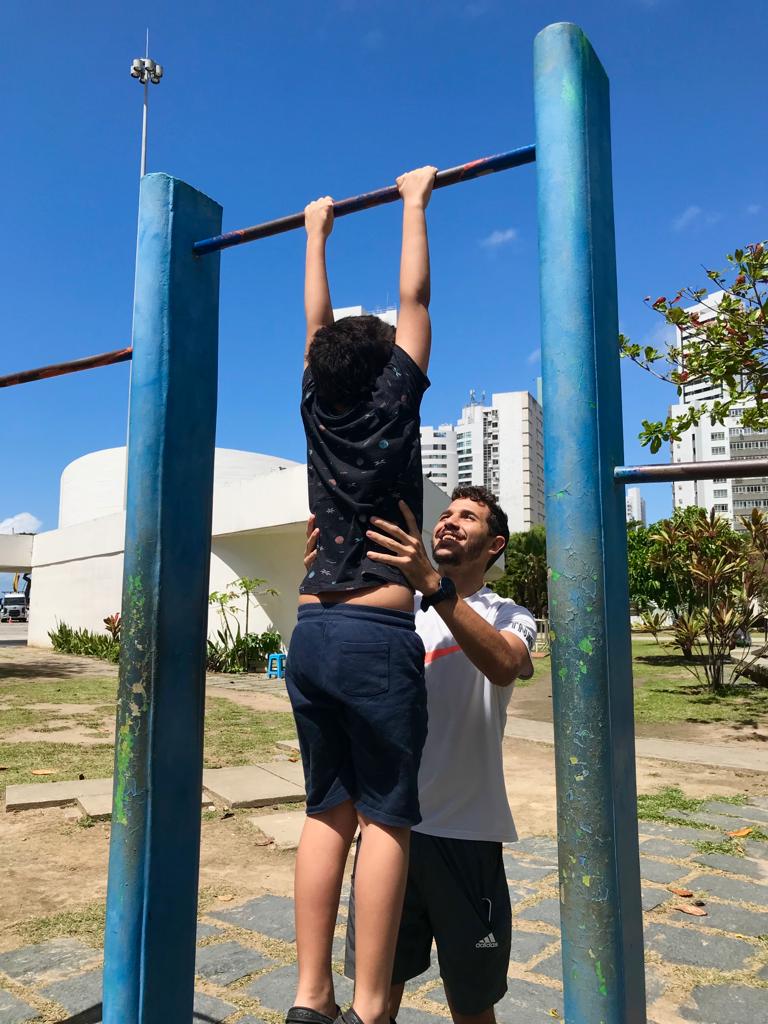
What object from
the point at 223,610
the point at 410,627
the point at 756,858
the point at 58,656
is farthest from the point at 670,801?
the point at 58,656

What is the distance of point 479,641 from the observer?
1.70 m

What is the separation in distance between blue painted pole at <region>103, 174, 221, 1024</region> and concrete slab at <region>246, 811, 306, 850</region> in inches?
103

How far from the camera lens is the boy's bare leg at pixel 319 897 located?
1524 millimetres

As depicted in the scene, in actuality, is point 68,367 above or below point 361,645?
above

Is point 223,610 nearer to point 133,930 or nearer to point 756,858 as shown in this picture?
point 756,858

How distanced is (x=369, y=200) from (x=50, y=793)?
477cm

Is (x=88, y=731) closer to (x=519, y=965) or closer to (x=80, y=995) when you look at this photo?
(x=80, y=995)

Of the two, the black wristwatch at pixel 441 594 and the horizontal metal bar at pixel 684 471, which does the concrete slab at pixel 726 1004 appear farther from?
the horizontal metal bar at pixel 684 471

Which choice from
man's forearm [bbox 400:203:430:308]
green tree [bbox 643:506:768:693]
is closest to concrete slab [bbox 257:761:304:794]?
man's forearm [bbox 400:203:430:308]

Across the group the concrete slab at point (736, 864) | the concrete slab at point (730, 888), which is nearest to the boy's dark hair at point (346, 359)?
the concrete slab at point (730, 888)

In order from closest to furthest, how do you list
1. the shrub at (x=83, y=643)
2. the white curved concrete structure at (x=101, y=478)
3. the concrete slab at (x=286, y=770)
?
the concrete slab at (x=286, y=770) → the shrub at (x=83, y=643) → the white curved concrete structure at (x=101, y=478)

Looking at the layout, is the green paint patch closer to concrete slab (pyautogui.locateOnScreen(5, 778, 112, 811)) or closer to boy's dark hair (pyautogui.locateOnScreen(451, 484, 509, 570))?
boy's dark hair (pyautogui.locateOnScreen(451, 484, 509, 570))

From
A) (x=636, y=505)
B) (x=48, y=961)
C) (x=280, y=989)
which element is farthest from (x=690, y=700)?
(x=636, y=505)

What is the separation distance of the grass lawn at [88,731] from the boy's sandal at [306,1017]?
16.4 feet
